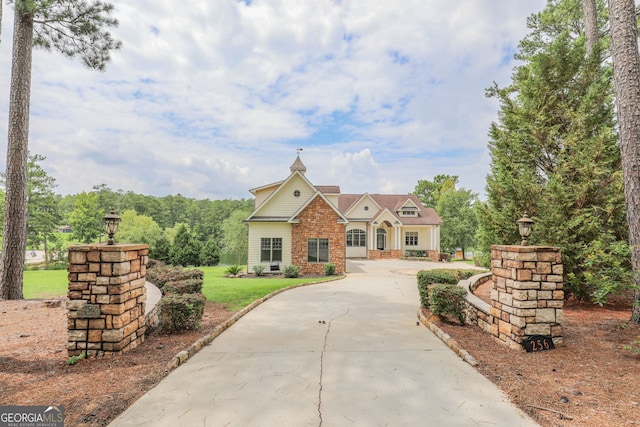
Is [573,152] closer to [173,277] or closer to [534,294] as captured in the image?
[534,294]

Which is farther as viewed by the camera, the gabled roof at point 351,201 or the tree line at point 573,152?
the gabled roof at point 351,201

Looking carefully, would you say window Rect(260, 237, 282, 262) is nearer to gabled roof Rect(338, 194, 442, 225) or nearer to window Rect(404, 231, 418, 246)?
gabled roof Rect(338, 194, 442, 225)

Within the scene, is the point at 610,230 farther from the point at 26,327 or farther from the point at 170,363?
the point at 26,327

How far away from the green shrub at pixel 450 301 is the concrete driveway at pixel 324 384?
56 cm

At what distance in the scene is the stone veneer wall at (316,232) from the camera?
16.5 meters

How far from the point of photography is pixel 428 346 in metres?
4.93

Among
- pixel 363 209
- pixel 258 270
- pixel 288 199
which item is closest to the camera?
pixel 258 270

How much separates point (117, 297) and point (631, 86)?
9567mm

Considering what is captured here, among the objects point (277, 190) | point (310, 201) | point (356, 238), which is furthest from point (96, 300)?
point (356, 238)

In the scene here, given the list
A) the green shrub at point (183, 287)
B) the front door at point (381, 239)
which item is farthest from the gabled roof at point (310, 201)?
the front door at point (381, 239)

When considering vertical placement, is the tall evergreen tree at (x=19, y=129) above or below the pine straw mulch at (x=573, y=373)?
above

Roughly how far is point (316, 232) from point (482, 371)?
13.0 meters

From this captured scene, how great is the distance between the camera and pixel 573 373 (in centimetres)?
381

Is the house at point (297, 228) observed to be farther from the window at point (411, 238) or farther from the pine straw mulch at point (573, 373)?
the window at point (411, 238)
